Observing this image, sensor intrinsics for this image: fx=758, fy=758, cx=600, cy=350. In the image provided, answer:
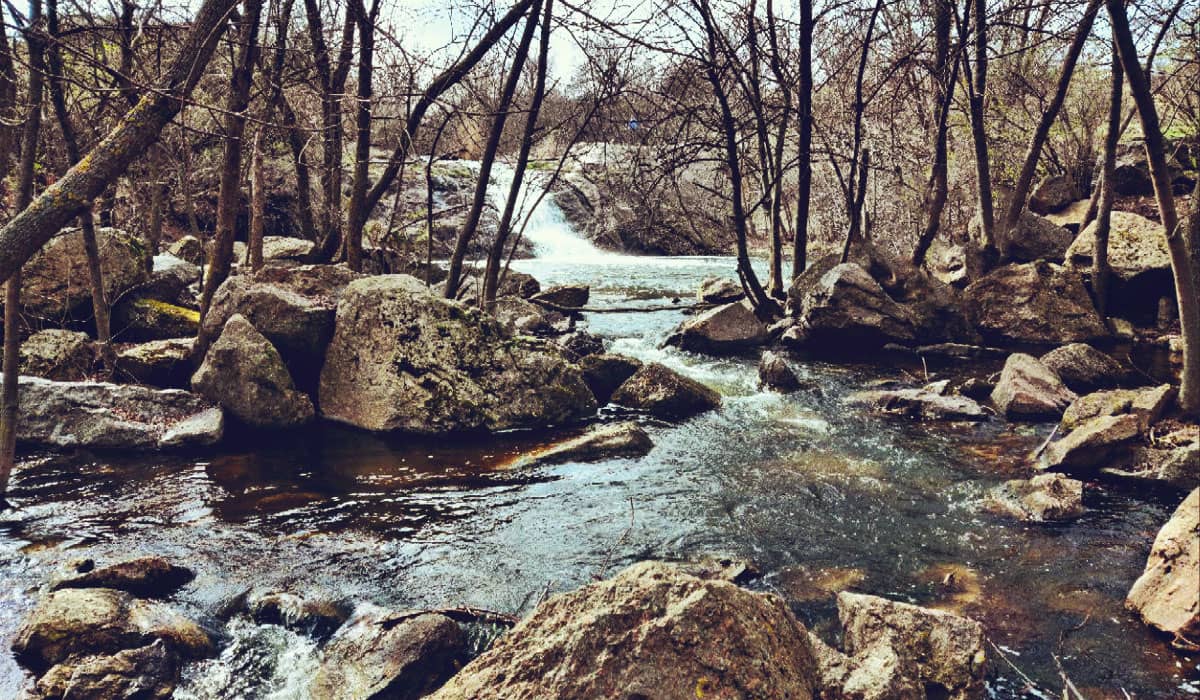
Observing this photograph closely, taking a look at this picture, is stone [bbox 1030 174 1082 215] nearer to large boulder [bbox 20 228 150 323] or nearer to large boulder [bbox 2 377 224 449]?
large boulder [bbox 2 377 224 449]

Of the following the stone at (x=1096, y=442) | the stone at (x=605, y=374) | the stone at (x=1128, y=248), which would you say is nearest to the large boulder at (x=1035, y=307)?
the stone at (x=1128, y=248)

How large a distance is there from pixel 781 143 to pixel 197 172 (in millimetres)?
12678

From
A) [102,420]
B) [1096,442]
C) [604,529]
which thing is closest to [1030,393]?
[1096,442]

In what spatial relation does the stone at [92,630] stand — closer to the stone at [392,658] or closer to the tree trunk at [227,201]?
the stone at [392,658]

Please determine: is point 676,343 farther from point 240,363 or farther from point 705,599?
point 705,599

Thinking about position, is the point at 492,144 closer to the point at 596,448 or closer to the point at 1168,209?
the point at 596,448

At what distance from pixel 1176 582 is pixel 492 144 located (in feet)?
29.2

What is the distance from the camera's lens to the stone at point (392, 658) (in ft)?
12.5

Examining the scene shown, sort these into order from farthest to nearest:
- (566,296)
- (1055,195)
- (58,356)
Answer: (1055,195)
(566,296)
(58,356)

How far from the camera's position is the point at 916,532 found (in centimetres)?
568

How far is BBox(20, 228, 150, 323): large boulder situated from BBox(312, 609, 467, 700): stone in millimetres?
6756

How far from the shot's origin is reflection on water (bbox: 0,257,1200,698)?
439 centimetres

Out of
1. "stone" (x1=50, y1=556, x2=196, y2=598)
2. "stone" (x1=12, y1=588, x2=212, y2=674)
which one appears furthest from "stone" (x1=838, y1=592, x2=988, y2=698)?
"stone" (x1=50, y1=556, x2=196, y2=598)

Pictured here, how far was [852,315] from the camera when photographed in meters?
11.6
